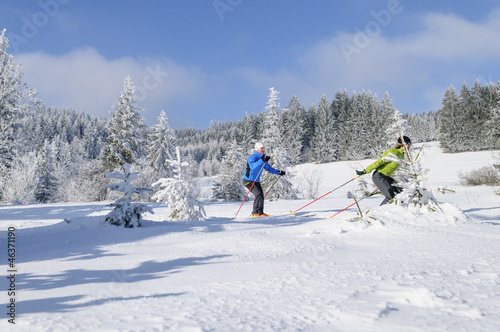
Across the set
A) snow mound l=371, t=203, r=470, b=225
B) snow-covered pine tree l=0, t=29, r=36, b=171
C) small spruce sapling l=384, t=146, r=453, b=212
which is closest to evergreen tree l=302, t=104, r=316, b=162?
snow-covered pine tree l=0, t=29, r=36, b=171

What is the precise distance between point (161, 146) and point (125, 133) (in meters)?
4.33

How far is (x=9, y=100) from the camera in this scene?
11555 millimetres

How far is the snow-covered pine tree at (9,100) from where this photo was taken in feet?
37.6

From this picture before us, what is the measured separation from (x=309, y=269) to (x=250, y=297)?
32.5 inches

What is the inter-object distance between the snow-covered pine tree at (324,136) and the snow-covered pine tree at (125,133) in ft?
110

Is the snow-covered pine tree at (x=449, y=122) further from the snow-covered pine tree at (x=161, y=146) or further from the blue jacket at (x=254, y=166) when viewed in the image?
the blue jacket at (x=254, y=166)

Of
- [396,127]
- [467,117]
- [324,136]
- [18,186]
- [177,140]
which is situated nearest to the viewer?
[18,186]

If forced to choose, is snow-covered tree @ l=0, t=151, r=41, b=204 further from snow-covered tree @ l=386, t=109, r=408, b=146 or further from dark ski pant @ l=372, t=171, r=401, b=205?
snow-covered tree @ l=386, t=109, r=408, b=146

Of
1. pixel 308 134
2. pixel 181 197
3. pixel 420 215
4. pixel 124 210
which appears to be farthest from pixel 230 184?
pixel 308 134

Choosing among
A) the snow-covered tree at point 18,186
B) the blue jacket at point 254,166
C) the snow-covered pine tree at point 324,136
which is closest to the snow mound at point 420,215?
the blue jacket at point 254,166

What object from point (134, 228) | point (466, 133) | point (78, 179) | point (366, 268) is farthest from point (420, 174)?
point (466, 133)

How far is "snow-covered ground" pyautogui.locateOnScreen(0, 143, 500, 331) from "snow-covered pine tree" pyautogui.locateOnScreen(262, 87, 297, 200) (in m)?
18.3

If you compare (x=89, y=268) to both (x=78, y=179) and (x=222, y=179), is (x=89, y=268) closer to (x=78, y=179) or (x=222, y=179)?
(x=222, y=179)

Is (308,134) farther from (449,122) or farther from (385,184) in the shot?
(385,184)
